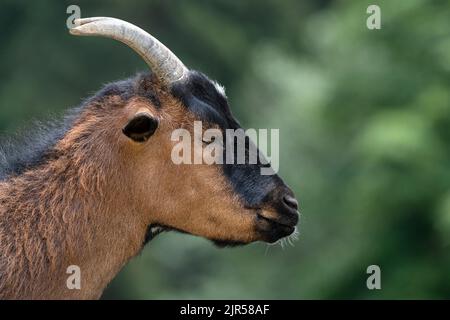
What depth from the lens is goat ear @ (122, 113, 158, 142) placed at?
31.3ft

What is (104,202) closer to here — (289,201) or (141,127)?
(141,127)

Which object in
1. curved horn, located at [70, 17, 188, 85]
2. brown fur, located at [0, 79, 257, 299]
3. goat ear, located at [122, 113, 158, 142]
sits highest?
curved horn, located at [70, 17, 188, 85]

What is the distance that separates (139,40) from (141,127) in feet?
2.17

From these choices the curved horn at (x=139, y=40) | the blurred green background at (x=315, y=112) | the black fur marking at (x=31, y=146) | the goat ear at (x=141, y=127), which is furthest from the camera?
the blurred green background at (x=315, y=112)

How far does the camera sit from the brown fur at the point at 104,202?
9.42 metres

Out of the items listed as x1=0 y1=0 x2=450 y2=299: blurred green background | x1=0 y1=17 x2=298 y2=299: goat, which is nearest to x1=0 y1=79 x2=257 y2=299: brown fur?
x1=0 y1=17 x2=298 y2=299: goat

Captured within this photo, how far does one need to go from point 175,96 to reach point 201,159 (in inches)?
21.5

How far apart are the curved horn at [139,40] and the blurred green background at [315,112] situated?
8257 mm

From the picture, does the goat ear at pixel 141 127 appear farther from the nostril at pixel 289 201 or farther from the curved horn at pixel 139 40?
the nostril at pixel 289 201

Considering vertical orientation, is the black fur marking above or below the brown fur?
above

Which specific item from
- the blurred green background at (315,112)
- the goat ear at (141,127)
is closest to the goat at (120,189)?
the goat ear at (141,127)

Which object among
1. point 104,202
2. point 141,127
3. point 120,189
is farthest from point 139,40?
point 104,202

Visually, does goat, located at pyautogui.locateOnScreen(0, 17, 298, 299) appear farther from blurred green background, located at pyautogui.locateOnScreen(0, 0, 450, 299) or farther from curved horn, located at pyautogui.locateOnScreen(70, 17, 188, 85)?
blurred green background, located at pyautogui.locateOnScreen(0, 0, 450, 299)
